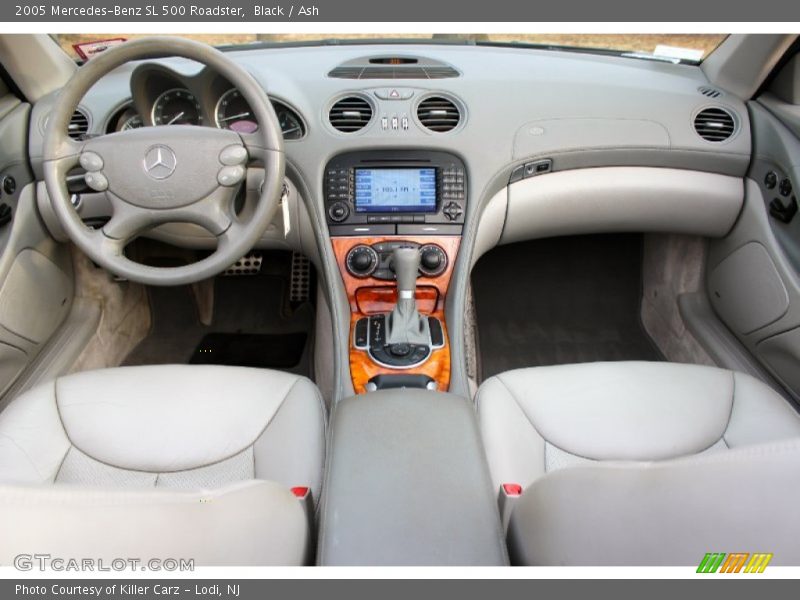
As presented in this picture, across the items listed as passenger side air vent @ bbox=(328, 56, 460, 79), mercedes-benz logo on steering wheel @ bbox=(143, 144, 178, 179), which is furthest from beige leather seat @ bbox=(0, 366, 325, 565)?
passenger side air vent @ bbox=(328, 56, 460, 79)

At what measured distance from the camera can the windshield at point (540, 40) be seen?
1.63 m

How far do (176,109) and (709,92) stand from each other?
5.46 feet

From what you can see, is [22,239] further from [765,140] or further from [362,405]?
[765,140]

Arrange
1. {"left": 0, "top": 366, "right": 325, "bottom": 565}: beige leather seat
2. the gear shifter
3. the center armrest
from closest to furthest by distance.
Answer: the center armrest < {"left": 0, "top": 366, "right": 325, "bottom": 565}: beige leather seat < the gear shifter

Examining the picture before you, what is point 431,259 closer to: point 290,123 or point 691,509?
point 290,123

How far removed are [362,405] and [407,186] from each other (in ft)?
2.67

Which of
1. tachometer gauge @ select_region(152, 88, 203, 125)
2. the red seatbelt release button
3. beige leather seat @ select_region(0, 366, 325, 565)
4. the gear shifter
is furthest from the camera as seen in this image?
tachometer gauge @ select_region(152, 88, 203, 125)

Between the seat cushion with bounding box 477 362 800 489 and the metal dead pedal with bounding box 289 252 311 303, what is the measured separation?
120cm

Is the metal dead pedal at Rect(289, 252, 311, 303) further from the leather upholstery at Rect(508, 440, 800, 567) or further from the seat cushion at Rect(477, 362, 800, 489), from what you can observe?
the leather upholstery at Rect(508, 440, 800, 567)

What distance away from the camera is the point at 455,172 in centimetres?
157

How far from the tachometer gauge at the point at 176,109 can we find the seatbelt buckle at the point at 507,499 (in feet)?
4.20

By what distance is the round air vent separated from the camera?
1590mm

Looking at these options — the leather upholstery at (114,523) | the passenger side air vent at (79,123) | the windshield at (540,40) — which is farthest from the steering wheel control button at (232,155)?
the leather upholstery at (114,523)

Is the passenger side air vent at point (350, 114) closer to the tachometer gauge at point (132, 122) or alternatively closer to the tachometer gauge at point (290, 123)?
the tachometer gauge at point (290, 123)
